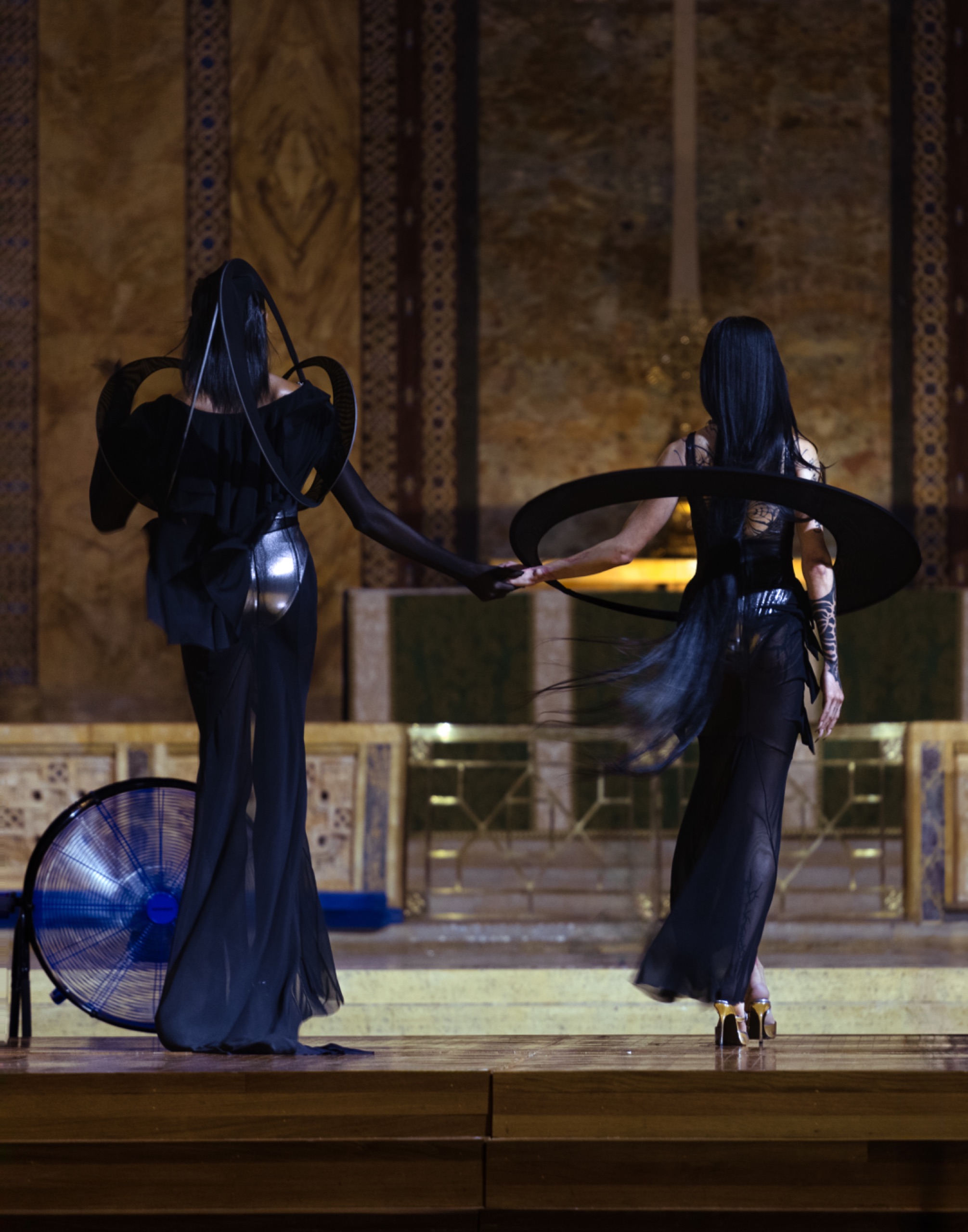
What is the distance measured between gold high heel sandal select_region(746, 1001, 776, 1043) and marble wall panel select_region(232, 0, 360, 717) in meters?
6.89

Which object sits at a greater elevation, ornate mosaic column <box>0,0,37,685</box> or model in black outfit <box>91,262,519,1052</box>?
ornate mosaic column <box>0,0,37,685</box>

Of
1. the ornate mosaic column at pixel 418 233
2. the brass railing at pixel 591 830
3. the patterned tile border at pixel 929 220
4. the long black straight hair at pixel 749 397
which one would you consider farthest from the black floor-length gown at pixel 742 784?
the patterned tile border at pixel 929 220

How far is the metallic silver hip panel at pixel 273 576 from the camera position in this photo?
3344 millimetres

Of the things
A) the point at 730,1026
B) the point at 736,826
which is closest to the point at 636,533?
the point at 736,826

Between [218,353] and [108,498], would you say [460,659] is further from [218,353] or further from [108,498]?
[218,353]

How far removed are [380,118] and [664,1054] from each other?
27.7ft

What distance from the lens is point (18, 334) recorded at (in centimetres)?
1006

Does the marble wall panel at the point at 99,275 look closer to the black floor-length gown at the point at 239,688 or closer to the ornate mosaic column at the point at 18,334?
the ornate mosaic column at the point at 18,334

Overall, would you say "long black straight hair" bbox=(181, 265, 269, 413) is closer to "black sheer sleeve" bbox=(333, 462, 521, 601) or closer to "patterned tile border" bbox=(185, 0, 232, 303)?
"black sheer sleeve" bbox=(333, 462, 521, 601)

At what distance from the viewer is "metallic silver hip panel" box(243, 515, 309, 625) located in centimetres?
334

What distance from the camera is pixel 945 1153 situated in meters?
2.70

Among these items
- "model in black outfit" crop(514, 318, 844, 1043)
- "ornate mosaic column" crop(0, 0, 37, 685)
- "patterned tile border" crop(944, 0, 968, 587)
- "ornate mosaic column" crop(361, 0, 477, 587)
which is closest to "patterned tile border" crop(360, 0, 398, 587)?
"ornate mosaic column" crop(361, 0, 477, 587)

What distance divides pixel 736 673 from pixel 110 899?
1.67 meters

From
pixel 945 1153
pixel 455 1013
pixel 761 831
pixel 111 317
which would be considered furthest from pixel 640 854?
pixel 111 317
